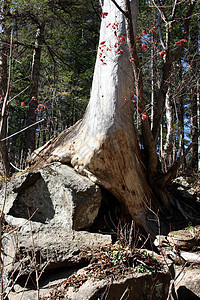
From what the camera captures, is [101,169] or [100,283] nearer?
[100,283]

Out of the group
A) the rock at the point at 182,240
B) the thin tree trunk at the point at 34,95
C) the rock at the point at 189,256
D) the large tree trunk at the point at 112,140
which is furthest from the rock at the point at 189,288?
the thin tree trunk at the point at 34,95

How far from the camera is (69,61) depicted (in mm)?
12375

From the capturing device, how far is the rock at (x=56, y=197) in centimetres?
390

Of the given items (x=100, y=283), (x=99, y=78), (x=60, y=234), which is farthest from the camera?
(x=99, y=78)

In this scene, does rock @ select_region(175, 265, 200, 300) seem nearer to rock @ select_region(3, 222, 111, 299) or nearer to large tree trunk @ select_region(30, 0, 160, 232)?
large tree trunk @ select_region(30, 0, 160, 232)

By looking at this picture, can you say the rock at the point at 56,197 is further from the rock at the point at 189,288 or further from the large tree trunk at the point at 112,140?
the rock at the point at 189,288

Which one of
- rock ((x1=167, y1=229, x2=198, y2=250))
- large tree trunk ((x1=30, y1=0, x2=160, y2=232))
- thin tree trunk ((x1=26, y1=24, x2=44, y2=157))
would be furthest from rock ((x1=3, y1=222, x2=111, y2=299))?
thin tree trunk ((x1=26, y1=24, x2=44, y2=157))

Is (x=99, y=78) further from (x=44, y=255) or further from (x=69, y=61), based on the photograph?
(x=69, y=61)

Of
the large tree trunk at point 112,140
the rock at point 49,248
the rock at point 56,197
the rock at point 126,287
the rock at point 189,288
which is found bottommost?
the rock at point 189,288

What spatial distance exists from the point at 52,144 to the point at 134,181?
6.63 ft

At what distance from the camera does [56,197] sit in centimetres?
409

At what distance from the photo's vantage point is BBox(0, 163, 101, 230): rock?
12.8 feet

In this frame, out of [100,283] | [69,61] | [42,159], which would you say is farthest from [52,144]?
[69,61]

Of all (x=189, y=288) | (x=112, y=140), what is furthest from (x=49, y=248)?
(x=189, y=288)
